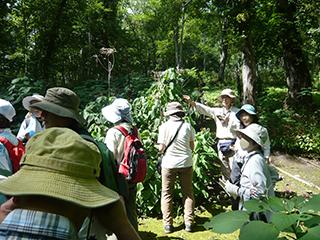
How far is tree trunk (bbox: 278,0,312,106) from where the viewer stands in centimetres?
1190

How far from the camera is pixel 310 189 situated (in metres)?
7.32

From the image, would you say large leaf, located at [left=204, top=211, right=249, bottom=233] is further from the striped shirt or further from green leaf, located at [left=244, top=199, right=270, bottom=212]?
the striped shirt

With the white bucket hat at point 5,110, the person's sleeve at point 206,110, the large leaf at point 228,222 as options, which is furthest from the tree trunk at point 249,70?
the large leaf at point 228,222

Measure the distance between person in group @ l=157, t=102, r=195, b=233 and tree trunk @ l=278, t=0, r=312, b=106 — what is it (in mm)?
7721

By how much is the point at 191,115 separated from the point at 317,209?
4.93 metres

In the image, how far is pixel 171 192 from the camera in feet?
17.6

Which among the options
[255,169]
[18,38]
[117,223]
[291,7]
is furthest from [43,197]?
[18,38]

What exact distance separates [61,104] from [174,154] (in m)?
2.88

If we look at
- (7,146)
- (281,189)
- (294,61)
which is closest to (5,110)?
(7,146)

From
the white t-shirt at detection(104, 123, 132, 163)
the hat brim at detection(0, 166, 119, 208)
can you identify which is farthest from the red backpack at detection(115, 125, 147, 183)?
the hat brim at detection(0, 166, 119, 208)

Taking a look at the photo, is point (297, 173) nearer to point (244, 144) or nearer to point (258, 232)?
point (244, 144)

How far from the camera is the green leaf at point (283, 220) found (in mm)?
1512

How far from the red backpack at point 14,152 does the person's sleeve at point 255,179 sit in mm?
1835

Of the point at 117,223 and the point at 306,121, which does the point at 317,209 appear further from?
the point at 306,121
